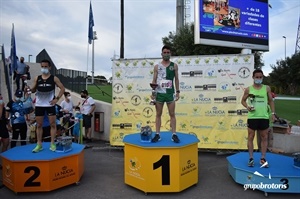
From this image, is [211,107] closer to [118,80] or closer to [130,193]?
[118,80]

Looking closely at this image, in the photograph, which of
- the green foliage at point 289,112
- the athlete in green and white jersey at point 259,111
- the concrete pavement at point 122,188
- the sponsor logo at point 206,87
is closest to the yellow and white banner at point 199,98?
the sponsor logo at point 206,87

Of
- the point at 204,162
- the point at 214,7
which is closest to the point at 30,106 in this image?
the point at 204,162

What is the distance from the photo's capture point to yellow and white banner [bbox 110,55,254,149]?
24.4 feet

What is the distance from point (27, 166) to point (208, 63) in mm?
5334

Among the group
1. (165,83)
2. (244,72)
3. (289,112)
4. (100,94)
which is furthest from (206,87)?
(100,94)

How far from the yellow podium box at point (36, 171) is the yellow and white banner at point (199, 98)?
3.37m

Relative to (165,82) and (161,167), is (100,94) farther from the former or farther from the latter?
(161,167)

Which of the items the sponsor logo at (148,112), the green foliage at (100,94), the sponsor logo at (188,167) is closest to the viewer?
the sponsor logo at (188,167)

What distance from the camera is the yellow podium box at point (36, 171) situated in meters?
4.64

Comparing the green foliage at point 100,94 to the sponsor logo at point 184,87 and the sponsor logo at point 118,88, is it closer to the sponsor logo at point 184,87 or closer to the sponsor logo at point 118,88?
the sponsor logo at point 118,88

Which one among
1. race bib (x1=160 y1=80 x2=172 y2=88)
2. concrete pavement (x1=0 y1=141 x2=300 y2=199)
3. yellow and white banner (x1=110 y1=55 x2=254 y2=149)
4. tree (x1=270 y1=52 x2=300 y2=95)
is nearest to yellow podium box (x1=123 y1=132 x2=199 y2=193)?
concrete pavement (x1=0 y1=141 x2=300 y2=199)

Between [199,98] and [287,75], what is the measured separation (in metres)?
38.3

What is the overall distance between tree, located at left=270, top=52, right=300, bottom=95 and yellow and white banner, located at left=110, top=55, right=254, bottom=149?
117 feet

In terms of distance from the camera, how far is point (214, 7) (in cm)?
845
